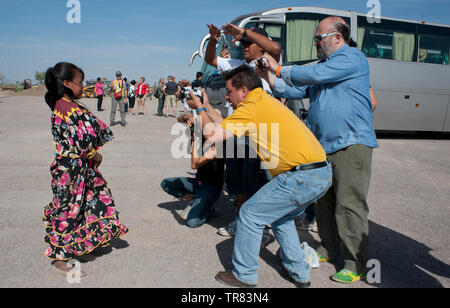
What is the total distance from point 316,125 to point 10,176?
5418mm

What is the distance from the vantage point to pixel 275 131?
282 cm

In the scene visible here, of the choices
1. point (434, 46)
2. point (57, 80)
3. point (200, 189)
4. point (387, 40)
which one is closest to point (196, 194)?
point (200, 189)

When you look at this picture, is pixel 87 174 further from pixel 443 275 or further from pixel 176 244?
pixel 443 275

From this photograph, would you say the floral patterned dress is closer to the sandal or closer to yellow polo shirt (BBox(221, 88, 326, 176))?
the sandal

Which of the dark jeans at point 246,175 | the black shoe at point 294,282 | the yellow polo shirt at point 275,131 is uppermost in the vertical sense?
the yellow polo shirt at point 275,131

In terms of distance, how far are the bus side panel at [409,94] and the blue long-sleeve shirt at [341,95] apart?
9146 millimetres

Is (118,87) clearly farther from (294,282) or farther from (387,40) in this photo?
(294,282)

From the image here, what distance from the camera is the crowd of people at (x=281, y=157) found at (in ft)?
9.27

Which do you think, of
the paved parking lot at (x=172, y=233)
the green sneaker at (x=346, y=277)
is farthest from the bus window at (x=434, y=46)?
the green sneaker at (x=346, y=277)

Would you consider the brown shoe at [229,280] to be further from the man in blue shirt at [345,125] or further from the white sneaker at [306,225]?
the white sneaker at [306,225]

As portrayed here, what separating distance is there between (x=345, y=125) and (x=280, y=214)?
0.95m

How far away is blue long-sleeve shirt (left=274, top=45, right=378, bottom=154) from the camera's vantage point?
3.00 metres

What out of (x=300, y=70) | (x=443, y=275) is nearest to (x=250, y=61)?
(x=300, y=70)

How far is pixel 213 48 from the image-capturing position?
4117mm
